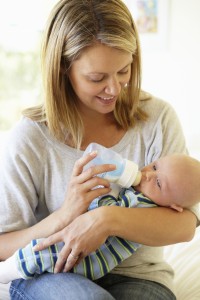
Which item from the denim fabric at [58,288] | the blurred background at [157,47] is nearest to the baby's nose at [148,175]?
the denim fabric at [58,288]

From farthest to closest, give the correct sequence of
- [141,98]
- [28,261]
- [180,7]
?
[180,7] < [141,98] < [28,261]

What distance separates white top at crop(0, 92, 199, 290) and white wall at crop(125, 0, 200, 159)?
5.13 ft

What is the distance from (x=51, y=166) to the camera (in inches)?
56.7

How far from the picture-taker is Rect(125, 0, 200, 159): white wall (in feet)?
10.2

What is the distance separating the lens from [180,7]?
311 centimetres

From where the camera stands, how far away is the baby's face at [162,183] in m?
1.29

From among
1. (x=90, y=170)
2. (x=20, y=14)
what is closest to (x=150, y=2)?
(x=20, y=14)

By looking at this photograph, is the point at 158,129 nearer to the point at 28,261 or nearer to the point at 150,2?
the point at 28,261

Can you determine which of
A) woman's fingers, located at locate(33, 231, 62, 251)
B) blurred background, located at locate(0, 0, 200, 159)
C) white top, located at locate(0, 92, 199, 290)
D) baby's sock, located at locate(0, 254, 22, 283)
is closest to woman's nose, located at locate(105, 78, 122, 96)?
white top, located at locate(0, 92, 199, 290)

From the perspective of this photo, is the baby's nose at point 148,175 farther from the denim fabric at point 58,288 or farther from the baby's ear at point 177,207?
the denim fabric at point 58,288

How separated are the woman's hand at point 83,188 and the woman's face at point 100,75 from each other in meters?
0.22

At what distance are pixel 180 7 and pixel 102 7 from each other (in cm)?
197

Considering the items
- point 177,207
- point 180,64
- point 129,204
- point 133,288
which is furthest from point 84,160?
point 180,64

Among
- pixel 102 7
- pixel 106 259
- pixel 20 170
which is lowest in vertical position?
pixel 106 259
